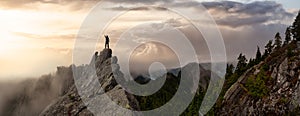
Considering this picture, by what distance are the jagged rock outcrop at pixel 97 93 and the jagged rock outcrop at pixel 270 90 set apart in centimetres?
5119

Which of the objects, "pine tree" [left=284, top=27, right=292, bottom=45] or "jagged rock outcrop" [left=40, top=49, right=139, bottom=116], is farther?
"pine tree" [left=284, top=27, right=292, bottom=45]

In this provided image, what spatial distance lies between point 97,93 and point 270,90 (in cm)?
6799

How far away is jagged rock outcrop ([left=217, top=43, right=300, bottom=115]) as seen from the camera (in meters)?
165

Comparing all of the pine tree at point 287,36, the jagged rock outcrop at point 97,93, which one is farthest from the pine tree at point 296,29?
the jagged rock outcrop at point 97,93

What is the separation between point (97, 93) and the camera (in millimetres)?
158000

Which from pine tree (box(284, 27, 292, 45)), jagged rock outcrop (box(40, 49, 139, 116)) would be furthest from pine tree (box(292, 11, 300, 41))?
jagged rock outcrop (box(40, 49, 139, 116))

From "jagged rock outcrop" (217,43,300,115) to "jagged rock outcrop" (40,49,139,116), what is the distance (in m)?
51.2

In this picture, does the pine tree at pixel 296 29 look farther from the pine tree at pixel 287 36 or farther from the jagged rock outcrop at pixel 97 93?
the jagged rock outcrop at pixel 97 93

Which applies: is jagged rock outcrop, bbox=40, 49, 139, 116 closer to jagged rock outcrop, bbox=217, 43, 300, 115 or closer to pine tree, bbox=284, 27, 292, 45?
jagged rock outcrop, bbox=217, 43, 300, 115

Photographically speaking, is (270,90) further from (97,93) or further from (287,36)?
(97,93)

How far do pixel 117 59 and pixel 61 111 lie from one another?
29491mm

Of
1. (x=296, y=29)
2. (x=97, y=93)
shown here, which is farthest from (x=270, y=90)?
(x=97, y=93)

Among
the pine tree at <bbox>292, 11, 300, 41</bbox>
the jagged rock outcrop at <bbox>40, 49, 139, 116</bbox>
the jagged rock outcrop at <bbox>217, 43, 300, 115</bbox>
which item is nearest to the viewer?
the jagged rock outcrop at <bbox>40, 49, 139, 116</bbox>

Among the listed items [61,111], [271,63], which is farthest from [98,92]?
[271,63]
